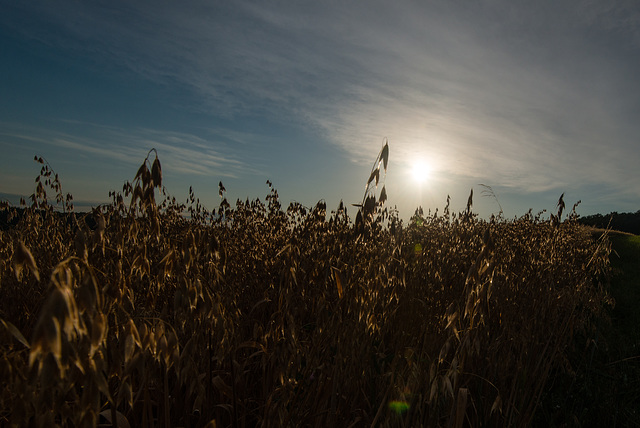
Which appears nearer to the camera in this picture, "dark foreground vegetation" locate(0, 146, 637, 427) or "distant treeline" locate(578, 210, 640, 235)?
"dark foreground vegetation" locate(0, 146, 637, 427)

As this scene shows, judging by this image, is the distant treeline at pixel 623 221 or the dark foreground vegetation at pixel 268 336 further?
the distant treeline at pixel 623 221

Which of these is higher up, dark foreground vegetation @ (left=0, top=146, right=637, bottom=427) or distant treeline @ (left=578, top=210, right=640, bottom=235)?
distant treeline @ (left=578, top=210, right=640, bottom=235)

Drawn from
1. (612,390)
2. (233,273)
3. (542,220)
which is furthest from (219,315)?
(542,220)

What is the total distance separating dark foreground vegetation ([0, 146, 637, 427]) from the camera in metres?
1.02

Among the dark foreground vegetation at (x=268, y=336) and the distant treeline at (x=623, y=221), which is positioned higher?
the distant treeline at (x=623, y=221)

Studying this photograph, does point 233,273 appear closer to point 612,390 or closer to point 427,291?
point 427,291

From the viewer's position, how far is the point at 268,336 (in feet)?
6.86

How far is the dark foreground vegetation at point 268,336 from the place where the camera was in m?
1.02

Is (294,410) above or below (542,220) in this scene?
below

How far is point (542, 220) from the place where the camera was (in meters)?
8.70

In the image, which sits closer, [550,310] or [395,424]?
[395,424]

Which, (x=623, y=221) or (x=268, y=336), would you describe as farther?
(x=623, y=221)

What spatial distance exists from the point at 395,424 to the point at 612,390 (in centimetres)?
206

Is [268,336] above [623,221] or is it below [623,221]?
below
